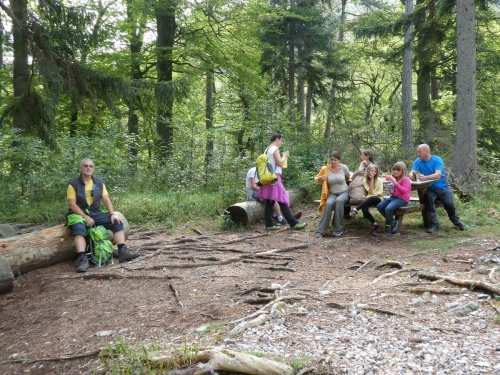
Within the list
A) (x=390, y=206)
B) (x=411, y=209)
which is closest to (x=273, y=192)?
(x=390, y=206)

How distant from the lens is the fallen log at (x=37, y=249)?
248 inches

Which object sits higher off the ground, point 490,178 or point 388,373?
point 490,178

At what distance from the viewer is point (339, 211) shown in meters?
7.98

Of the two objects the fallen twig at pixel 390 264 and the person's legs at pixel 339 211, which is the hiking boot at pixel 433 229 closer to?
the person's legs at pixel 339 211

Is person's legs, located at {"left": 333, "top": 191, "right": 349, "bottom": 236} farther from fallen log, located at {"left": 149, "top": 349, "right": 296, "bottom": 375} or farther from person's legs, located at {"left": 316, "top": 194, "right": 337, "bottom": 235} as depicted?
fallen log, located at {"left": 149, "top": 349, "right": 296, "bottom": 375}

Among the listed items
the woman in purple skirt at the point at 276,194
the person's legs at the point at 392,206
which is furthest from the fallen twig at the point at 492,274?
the woman in purple skirt at the point at 276,194

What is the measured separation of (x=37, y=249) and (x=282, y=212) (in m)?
4.45

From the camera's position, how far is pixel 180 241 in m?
8.02

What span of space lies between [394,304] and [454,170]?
7797mm

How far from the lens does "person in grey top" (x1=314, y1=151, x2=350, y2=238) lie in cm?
801

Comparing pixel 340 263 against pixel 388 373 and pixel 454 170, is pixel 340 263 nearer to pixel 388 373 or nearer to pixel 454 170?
pixel 388 373

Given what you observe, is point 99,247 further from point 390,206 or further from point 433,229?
point 433,229

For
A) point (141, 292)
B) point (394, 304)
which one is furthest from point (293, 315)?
point (141, 292)

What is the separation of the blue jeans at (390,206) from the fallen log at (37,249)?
532 centimetres
